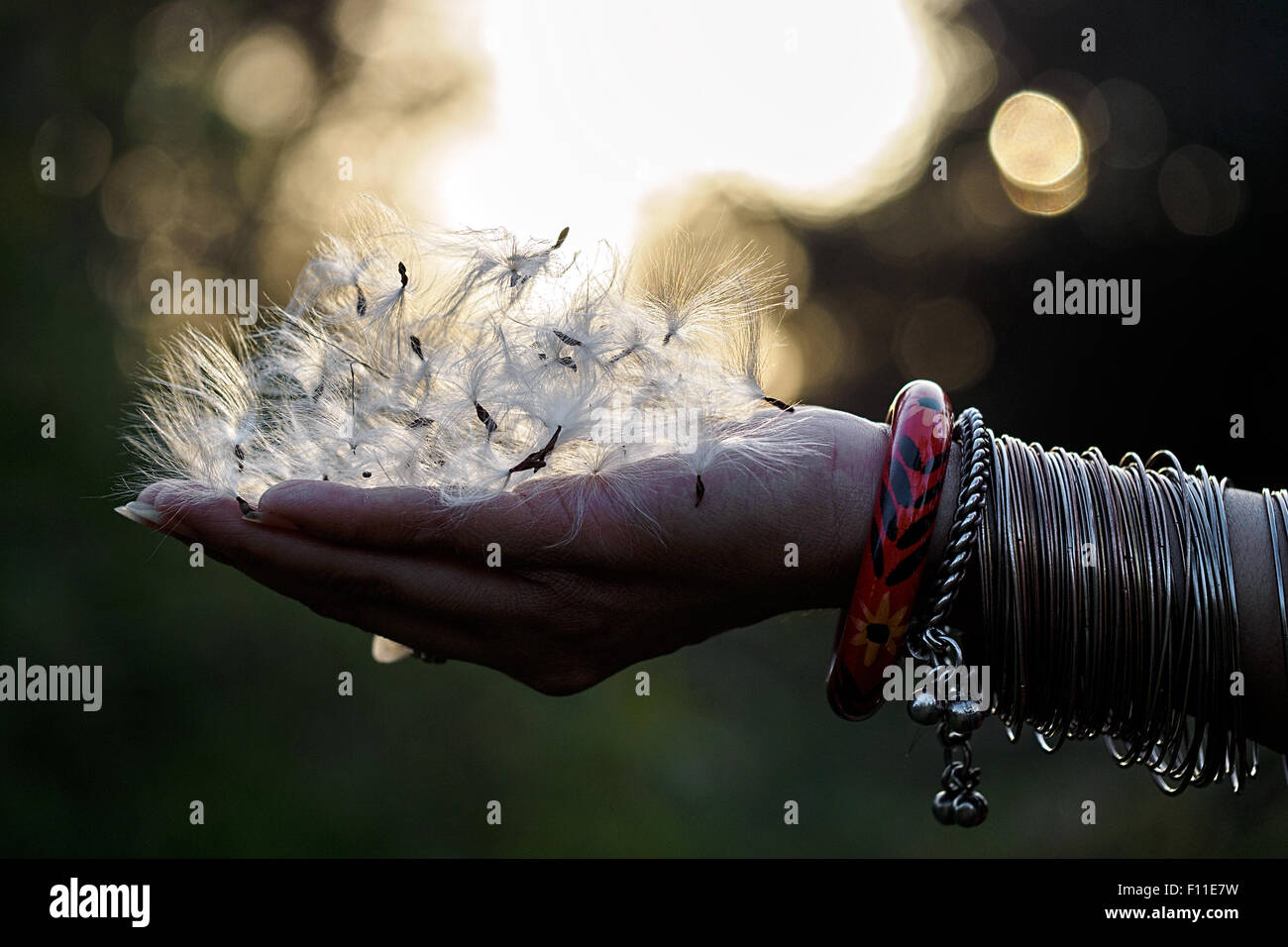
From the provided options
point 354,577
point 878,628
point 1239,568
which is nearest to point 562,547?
point 354,577

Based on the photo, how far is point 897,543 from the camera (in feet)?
8.31

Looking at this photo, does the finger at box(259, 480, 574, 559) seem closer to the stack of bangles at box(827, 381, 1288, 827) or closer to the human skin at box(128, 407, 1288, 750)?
the human skin at box(128, 407, 1288, 750)

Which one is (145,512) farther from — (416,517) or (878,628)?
(878,628)

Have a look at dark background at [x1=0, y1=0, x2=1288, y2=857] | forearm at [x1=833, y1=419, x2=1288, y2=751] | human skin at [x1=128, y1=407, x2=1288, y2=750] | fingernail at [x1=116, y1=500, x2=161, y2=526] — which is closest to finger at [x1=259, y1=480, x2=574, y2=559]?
human skin at [x1=128, y1=407, x2=1288, y2=750]

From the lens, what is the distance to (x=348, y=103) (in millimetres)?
10914

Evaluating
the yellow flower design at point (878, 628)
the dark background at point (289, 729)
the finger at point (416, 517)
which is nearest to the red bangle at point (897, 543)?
the yellow flower design at point (878, 628)

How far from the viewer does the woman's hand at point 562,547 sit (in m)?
2.70

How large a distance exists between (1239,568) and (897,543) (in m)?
0.95

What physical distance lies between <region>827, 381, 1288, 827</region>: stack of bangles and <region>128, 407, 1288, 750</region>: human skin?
8 centimetres

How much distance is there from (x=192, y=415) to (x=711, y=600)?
186 cm

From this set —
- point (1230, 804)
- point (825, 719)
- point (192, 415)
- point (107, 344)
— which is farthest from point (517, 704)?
point (1230, 804)

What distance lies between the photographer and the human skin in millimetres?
2682

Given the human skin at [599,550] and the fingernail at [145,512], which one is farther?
the fingernail at [145,512]

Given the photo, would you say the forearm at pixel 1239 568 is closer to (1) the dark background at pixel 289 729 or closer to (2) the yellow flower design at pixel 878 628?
(2) the yellow flower design at pixel 878 628
